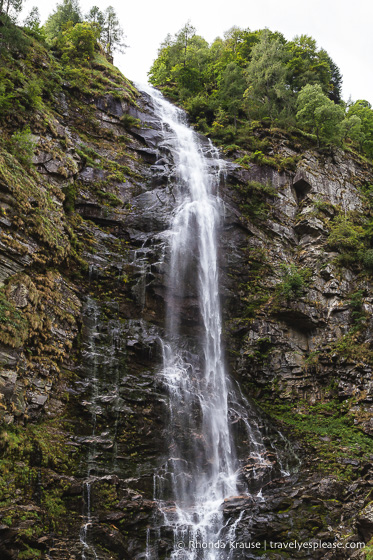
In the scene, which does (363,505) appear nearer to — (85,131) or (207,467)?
(207,467)

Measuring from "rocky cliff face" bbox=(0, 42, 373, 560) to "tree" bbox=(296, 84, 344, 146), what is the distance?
152 cm

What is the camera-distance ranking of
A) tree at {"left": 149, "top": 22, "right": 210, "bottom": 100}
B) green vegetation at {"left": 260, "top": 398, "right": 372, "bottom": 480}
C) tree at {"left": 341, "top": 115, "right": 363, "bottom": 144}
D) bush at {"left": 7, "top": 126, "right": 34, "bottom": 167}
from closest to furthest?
green vegetation at {"left": 260, "top": 398, "right": 372, "bottom": 480}
bush at {"left": 7, "top": 126, "right": 34, "bottom": 167}
tree at {"left": 341, "top": 115, "right": 363, "bottom": 144}
tree at {"left": 149, "top": 22, "right": 210, "bottom": 100}

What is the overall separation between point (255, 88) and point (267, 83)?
2.75 ft

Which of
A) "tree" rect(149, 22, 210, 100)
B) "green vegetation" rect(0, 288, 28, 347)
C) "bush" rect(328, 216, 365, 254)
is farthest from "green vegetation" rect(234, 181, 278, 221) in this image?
"green vegetation" rect(0, 288, 28, 347)

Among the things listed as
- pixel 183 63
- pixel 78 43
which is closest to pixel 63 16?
pixel 78 43

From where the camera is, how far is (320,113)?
2338cm

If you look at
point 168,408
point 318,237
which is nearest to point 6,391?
point 168,408

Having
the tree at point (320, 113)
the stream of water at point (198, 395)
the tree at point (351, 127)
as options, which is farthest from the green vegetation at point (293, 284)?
the tree at point (351, 127)

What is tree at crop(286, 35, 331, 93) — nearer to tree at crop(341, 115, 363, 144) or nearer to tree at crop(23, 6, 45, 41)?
tree at crop(341, 115, 363, 144)

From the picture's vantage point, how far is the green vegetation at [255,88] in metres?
24.8

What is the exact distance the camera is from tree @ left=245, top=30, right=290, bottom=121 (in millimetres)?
26328

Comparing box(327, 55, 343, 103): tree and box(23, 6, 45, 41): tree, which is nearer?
box(23, 6, 45, 41): tree

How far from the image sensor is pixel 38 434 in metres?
9.75

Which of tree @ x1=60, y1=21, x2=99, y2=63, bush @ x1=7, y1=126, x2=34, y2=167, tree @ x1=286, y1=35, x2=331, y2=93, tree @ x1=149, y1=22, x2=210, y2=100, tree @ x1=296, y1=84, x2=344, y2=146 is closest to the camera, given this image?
bush @ x1=7, y1=126, x2=34, y2=167
